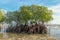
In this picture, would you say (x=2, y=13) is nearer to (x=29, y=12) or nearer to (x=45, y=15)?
(x=29, y=12)

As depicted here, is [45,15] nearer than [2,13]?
Yes

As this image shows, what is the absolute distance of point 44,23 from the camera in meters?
10.4

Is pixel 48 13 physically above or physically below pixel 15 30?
above

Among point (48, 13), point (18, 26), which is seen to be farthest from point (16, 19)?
point (48, 13)

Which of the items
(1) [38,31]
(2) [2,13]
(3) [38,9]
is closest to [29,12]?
(3) [38,9]

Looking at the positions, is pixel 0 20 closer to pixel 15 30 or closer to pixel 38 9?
pixel 15 30

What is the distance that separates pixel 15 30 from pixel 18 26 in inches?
12.1

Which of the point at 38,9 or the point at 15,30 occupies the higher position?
the point at 38,9

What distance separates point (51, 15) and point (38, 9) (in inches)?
36.5

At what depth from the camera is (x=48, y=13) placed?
33.8 ft

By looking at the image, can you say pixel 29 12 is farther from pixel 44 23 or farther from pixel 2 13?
pixel 2 13

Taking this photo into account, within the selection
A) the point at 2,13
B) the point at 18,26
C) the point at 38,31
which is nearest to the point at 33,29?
the point at 38,31

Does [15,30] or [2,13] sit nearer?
[15,30]

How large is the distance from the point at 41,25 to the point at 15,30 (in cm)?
161
